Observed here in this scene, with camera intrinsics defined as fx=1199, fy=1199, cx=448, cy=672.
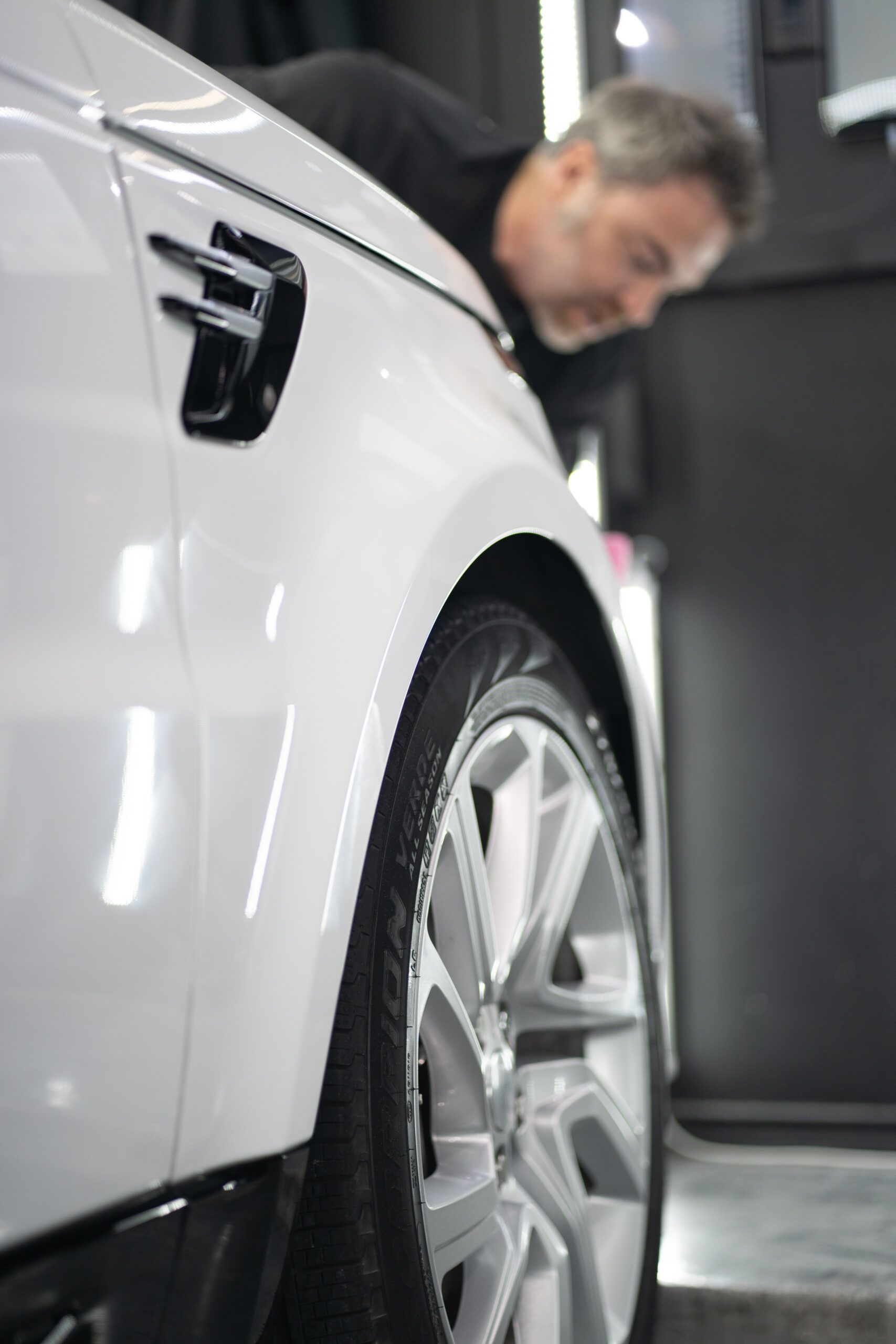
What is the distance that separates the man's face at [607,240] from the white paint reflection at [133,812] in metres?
1.71

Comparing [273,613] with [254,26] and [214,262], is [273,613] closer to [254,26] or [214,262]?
[214,262]

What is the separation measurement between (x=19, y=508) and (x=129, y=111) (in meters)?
0.21

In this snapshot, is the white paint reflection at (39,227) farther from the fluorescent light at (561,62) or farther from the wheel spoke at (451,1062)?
the fluorescent light at (561,62)

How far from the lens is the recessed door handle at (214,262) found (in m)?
0.55

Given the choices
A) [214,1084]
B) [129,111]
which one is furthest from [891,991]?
[129,111]

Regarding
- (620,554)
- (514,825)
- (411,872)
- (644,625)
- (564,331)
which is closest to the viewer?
(411,872)

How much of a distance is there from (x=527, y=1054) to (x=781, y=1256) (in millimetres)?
617

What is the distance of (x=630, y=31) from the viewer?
2.42 meters

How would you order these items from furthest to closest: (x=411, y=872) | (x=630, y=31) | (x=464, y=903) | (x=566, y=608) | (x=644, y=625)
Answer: (x=630, y=31), (x=644, y=625), (x=566, y=608), (x=464, y=903), (x=411, y=872)

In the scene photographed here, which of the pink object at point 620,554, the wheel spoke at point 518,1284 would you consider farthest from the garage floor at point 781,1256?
the pink object at point 620,554

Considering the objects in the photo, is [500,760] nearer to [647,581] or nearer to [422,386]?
[422,386]

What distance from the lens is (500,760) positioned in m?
0.91

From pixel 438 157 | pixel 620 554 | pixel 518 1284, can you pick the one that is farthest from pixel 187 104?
pixel 438 157

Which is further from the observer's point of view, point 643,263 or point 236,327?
point 643,263
